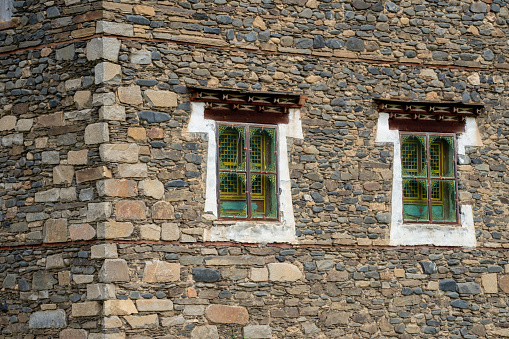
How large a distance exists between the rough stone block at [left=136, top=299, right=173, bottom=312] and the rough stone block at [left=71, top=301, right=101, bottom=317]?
51 centimetres

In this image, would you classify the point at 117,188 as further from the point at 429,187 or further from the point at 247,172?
the point at 429,187

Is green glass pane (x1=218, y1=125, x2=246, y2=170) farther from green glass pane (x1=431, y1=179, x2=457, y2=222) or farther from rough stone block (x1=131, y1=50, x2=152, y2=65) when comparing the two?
green glass pane (x1=431, y1=179, x2=457, y2=222)

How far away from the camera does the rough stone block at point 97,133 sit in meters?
10.8

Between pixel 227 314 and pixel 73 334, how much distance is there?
1.98 m

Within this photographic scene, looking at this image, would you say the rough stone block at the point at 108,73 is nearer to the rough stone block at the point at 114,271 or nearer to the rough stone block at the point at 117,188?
the rough stone block at the point at 117,188

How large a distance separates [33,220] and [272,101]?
3610 millimetres

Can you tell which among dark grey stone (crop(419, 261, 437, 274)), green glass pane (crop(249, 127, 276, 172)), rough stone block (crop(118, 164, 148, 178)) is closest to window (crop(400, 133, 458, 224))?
dark grey stone (crop(419, 261, 437, 274))

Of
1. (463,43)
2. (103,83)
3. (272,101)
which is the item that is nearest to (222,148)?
(272,101)

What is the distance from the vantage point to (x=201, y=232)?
1112 centimetres

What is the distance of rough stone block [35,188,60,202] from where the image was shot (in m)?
→ 11.1

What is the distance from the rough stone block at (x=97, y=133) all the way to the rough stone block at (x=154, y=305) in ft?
6.91

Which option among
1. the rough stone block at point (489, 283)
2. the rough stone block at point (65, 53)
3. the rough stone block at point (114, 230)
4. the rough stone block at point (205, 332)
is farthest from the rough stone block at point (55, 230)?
the rough stone block at point (489, 283)

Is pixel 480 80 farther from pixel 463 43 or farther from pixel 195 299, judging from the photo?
pixel 195 299

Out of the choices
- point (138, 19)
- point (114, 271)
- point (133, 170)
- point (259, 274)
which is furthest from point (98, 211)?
point (138, 19)
